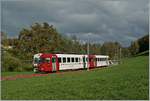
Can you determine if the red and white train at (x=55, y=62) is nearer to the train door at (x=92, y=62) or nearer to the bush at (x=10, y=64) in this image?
the train door at (x=92, y=62)

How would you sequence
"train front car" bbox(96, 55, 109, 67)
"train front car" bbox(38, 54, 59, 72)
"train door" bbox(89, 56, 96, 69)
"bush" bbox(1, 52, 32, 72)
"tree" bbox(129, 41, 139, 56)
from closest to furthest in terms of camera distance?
"train front car" bbox(38, 54, 59, 72) < "bush" bbox(1, 52, 32, 72) < "train door" bbox(89, 56, 96, 69) < "train front car" bbox(96, 55, 109, 67) < "tree" bbox(129, 41, 139, 56)

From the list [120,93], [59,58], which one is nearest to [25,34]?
[59,58]

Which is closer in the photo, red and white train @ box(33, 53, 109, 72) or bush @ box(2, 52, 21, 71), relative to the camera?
red and white train @ box(33, 53, 109, 72)

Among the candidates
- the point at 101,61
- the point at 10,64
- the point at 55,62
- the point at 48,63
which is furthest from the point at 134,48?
the point at 48,63

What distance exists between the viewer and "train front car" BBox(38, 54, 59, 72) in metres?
42.8

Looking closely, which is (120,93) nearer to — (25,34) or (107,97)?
(107,97)

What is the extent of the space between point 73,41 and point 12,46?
106 feet

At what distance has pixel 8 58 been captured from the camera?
49.9 m

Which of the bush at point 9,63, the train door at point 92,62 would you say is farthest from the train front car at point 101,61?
the bush at point 9,63

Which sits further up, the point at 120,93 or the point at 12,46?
the point at 12,46

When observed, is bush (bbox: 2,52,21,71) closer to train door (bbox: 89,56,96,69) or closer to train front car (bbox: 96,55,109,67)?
train door (bbox: 89,56,96,69)

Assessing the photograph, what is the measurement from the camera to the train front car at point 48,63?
140 feet

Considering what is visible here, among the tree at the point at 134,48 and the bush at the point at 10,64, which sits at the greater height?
the tree at the point at 134,48

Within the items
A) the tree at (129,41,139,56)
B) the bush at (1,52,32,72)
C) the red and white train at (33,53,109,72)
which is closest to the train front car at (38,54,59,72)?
the red and white train at (33,53,109,72)
